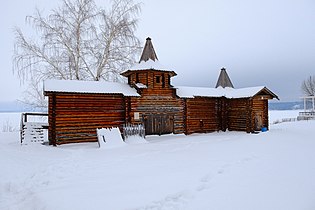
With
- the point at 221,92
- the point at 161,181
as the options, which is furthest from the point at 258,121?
the point at 161,181

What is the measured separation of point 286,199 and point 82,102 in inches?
502

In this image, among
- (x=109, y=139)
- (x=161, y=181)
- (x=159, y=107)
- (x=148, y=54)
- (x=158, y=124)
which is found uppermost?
(x=148, y=54)

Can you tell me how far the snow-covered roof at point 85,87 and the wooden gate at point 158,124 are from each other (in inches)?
92.0

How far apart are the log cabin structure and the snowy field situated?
14.7ft

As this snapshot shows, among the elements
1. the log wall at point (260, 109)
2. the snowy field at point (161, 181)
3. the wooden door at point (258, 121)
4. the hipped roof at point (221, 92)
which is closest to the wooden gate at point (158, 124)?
the hipped roof at point (221, 92)

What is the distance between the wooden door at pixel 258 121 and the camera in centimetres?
2023

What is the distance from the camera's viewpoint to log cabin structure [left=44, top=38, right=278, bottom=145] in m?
14.5

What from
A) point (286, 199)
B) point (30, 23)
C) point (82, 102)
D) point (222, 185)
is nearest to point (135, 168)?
point (222, 185)

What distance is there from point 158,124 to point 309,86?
55147 mm

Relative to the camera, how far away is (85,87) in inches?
600

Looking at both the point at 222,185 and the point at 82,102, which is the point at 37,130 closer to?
the point at 82,102

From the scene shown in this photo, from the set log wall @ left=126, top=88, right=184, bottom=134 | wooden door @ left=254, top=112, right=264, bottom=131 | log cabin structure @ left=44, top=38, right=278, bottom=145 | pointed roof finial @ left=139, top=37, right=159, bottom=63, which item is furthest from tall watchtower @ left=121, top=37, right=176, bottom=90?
wooden door @ left=254, top=112, right=264, bottom=131

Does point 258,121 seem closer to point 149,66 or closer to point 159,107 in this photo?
point 159,107

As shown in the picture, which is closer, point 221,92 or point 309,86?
point 221,92
